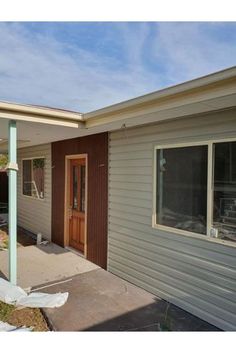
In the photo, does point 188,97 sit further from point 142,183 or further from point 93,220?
point 93,220

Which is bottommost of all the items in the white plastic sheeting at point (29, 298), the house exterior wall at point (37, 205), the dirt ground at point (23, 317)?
the dirt ground at point (23, 317)

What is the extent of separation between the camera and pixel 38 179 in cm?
777

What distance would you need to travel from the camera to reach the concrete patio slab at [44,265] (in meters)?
4.57

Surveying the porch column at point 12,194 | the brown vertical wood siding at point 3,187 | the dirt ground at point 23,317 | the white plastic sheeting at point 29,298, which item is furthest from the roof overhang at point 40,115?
the brown vertical wood siding at point 3,187

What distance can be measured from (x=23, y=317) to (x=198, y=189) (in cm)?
259

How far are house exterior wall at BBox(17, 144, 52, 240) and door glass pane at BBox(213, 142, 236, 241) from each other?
4.80 meters

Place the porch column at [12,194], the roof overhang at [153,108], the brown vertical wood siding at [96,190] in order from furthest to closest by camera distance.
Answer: the brown vertical wood siding at [96,190] → the porch column at [12,194] → the roof overhang at [153,108]

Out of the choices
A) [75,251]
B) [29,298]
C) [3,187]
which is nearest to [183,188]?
[29,298]

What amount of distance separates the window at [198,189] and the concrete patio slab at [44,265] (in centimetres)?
195

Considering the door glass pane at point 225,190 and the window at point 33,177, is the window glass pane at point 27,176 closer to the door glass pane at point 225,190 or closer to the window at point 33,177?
the window at point 33,177

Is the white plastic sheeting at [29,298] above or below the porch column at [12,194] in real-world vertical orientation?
below

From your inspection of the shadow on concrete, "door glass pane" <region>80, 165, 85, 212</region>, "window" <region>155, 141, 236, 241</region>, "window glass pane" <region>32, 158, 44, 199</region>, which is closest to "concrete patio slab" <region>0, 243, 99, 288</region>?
"door glass pane" <region>80, 165, 85, 212</region>
